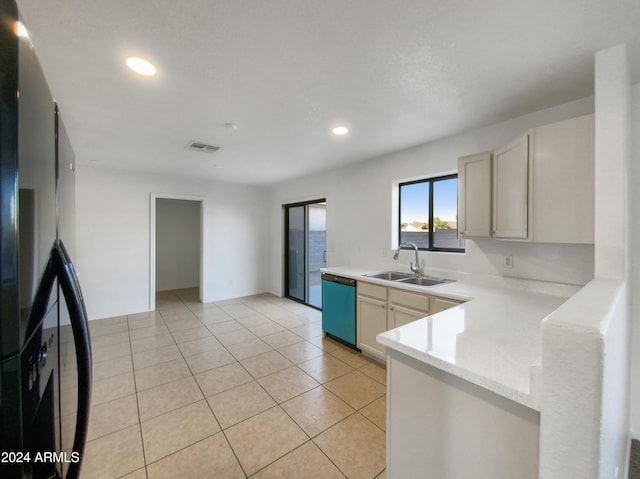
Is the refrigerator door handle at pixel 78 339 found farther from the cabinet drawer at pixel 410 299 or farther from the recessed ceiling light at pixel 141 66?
the cabinet drawer at pixel 410 299

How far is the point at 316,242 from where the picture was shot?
518cm

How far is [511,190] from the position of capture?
2098 mm

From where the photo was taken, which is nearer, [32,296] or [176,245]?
[32,296]

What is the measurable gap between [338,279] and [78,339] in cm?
292

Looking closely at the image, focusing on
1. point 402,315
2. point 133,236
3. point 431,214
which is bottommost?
point 402,315

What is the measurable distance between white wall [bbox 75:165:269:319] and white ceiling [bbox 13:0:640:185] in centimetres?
180

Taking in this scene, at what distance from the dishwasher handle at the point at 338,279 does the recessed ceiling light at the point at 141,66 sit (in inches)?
103

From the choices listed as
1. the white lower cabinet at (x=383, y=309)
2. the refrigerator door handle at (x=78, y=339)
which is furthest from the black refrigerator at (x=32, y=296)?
the white lower cabinet at (x=383, y=309)

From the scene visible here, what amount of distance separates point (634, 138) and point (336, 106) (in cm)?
211

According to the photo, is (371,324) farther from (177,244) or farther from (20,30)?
(177,244)

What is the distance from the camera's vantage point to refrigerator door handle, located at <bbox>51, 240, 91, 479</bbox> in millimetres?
635

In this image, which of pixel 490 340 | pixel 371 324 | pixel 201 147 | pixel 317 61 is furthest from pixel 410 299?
pixel 201 147

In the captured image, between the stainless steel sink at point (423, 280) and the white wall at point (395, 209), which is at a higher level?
the white wall at point (395, 209)

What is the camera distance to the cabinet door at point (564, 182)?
1.71 metres
